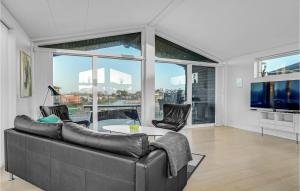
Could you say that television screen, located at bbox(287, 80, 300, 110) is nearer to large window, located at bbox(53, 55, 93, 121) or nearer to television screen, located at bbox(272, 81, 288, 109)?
television screen, located at bbox(272, 81, 288, 109)

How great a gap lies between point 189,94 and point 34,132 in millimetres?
5128

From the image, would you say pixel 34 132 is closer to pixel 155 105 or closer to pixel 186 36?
pixel 155 105

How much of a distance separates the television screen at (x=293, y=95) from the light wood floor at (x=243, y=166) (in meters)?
0.85

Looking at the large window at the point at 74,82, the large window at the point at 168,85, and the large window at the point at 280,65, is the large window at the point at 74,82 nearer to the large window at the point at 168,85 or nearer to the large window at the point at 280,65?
the large window at the point at 168,85

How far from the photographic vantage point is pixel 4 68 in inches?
128

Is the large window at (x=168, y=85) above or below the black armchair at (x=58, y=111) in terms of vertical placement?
above

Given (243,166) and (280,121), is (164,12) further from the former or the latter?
(280,121)

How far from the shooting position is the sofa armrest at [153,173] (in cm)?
159

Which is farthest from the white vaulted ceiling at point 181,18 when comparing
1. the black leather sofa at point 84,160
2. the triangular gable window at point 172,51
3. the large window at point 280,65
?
the black leather sofa at point 84,160

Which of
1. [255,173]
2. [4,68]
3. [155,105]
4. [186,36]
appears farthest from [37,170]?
[186,36]

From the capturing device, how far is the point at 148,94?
19.6 feet

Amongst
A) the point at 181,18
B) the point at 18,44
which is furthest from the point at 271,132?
the point at 18,44

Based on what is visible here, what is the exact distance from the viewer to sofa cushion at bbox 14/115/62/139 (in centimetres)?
226

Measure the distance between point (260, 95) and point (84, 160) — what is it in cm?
536
